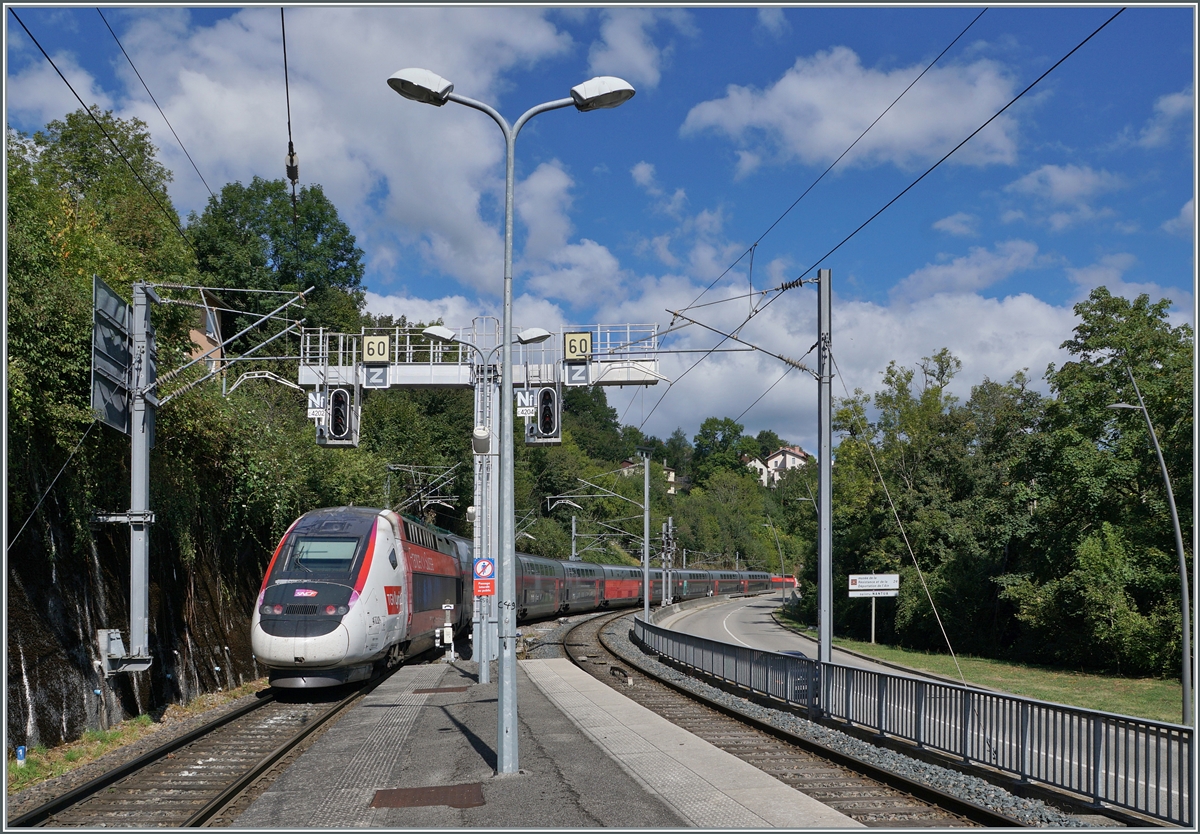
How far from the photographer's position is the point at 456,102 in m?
11.4

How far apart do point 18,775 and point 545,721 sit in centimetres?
688

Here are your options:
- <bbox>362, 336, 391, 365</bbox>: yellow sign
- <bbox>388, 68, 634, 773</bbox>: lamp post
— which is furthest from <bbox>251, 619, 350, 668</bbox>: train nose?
<bbox>362, 336, 391, 365</bbox>: yellow sign

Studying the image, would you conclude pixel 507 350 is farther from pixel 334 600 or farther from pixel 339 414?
pixel 339 414

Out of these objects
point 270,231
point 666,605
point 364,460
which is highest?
point 270,231

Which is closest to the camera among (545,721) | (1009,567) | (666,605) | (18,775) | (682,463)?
(18,775)

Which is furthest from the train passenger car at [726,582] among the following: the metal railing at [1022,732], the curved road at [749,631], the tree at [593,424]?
the metal railing at [1022,732]

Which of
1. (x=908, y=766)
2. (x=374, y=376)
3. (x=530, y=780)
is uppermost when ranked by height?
(x=374, y=376)

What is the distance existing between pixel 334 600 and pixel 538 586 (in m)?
26.3

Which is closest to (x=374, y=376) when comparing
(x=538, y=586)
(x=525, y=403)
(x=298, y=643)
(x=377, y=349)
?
(x=377, y=349)

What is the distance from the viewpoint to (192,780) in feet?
34.6

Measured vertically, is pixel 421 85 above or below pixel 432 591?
above

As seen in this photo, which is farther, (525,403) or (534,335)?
(525,403)

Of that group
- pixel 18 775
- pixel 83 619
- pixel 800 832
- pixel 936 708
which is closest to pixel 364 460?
pixel 83 619

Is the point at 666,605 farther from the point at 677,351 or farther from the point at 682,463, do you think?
the point at 682,463
